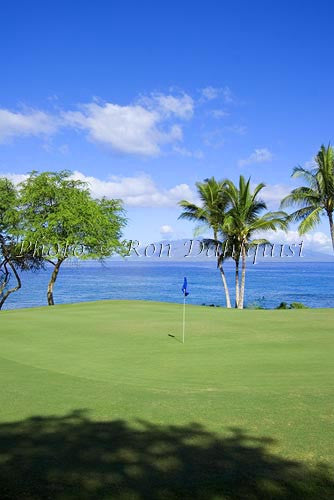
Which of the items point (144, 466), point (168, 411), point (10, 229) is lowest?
point (168, 411)

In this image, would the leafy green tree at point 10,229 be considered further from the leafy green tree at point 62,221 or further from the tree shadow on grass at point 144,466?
→ the tree shadow on grass at point 144,466

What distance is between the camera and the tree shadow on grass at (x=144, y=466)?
370cm

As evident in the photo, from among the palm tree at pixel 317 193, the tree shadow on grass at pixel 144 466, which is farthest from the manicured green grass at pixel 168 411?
the palm tree at pixel 317 193

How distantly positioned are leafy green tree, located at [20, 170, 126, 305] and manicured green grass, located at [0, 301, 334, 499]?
17.5 meters

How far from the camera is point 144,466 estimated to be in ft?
13.8

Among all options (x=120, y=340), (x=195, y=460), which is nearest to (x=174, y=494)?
(x=195, y=460)

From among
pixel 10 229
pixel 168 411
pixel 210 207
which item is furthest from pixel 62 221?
pixel 168 411

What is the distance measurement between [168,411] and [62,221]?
2563cm

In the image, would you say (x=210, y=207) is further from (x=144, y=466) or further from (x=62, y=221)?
(x=144, y=466)

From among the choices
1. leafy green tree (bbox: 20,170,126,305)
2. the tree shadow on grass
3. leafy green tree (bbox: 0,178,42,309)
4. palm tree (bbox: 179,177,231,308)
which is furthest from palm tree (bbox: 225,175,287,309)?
the tree shadow on grass

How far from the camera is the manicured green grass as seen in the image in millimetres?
3949

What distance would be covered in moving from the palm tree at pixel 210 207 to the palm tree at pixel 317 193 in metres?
6.95

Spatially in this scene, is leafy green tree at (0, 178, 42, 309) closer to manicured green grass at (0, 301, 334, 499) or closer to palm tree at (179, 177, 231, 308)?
palm tree at (179, 177, 231, 308)

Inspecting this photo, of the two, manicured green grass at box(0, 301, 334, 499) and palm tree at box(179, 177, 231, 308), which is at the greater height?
palm tree at box(179, 177, 231, 308)
